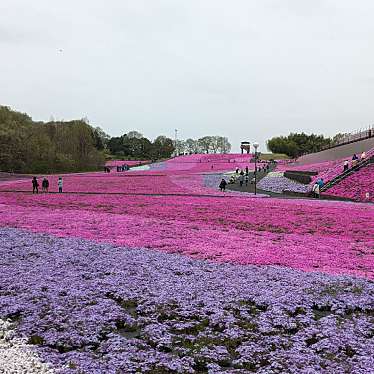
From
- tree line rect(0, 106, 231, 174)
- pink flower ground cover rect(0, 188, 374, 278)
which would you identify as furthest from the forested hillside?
pink flower ground cover rect(0, 188, 374, 278)

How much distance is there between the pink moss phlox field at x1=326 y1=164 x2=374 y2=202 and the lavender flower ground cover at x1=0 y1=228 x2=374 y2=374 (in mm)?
26034

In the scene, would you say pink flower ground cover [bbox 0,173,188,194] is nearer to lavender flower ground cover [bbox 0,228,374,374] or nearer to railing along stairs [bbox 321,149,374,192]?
railing along stairs [bbox 321,149,374,192]

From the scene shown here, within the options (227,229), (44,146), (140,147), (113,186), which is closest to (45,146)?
(44,146)

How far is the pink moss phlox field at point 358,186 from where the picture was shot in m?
35.2

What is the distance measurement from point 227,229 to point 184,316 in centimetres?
1092

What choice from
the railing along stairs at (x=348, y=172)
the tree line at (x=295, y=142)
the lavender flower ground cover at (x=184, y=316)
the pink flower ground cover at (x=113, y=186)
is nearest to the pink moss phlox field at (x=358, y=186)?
the railing along stairs at (x=348, y=172)

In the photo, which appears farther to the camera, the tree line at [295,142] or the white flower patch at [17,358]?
the tree line at [295,142]

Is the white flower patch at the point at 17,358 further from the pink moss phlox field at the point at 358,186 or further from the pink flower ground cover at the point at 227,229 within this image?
the pink moss phlox field at the point at 358,186

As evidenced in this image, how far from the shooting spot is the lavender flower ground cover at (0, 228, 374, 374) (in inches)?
252

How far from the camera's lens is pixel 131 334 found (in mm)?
7648

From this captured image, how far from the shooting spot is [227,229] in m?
19.0

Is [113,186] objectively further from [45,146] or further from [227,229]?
[45,146]

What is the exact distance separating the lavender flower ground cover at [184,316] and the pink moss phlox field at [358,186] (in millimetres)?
26034

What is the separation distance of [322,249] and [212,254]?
3670mm
